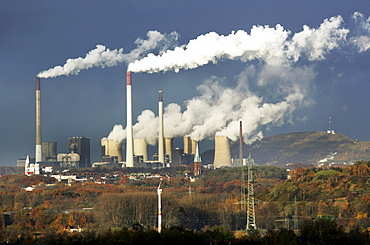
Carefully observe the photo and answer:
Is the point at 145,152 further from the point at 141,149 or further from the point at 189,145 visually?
the point at 189,145

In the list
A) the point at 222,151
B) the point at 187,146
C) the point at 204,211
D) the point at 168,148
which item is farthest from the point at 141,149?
the point at 204,211

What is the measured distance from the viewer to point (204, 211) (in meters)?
79.8

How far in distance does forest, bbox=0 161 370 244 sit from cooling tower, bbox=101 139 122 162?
5453 centimetres

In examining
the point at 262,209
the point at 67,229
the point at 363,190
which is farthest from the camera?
the point at 363,190

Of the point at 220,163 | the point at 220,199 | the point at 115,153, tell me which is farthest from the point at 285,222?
the point at 115,153

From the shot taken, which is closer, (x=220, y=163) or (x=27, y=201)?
(x=27, y=201)

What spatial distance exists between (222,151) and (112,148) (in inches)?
1034

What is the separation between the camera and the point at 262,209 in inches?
3103

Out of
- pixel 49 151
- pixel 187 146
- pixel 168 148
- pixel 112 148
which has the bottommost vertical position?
pixel 49 151

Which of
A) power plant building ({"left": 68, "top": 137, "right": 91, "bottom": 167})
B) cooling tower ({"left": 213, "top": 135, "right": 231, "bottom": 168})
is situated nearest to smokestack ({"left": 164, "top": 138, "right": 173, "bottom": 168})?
cooling tower ({"left": 213, "top": 135, "right": 231, "bottom": 168})

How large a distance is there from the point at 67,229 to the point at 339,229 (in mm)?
26103

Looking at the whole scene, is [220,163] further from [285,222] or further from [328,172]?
[285,222]

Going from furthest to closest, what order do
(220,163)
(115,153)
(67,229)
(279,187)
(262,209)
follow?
(115,153) < (220,163) < (279,187) < (262,209) < (67,229)

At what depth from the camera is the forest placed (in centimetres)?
5756
